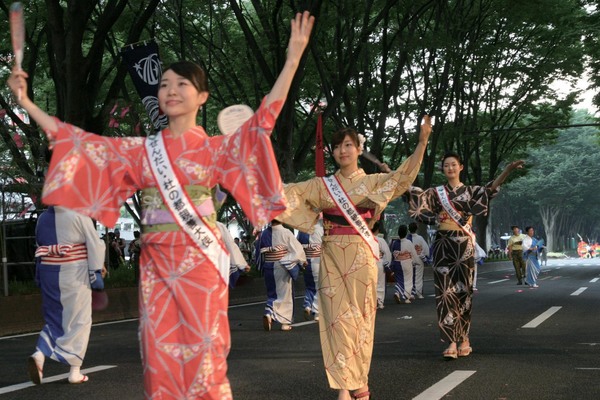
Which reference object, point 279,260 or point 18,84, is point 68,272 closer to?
point 18,84

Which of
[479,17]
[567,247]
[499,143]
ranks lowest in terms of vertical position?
[567,247]

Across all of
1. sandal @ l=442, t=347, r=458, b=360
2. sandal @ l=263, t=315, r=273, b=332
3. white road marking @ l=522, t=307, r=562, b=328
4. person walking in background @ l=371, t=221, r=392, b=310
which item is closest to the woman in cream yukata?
sandal @ l=442, t=347, r=458, b=360

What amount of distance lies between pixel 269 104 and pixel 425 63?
2118 centimetres

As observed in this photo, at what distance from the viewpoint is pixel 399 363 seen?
26.9 feet

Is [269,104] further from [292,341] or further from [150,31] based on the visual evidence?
[150,31]

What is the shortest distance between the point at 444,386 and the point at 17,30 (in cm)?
428

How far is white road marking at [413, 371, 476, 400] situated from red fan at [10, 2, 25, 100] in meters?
3.70

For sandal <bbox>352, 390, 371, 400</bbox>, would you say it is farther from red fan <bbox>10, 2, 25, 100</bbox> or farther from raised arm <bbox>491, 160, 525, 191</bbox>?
red fan <bbox>10, 2, 25, 100</bbox>

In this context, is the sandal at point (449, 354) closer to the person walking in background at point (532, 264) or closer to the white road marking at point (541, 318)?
the white road marking at point (541, 318)

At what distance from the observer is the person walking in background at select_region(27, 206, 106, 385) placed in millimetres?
7715

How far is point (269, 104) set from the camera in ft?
13.0

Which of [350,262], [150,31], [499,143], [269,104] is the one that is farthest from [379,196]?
[499,143]

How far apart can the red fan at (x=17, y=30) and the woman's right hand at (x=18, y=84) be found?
0.10 ft

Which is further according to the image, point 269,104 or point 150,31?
point 150,31
